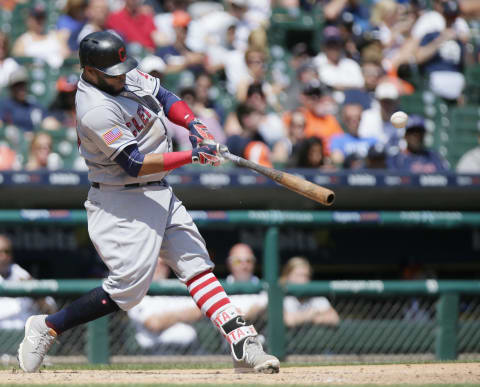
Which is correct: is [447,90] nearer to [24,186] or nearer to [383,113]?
[383,113]

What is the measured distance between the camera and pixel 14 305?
6211 mm

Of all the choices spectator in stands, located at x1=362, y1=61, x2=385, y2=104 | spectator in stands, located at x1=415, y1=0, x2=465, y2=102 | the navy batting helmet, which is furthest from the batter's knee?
spectator in stands, located at x1=415, y1=0, x2=465, y2=102

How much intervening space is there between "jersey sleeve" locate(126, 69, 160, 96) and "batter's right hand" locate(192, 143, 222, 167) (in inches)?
20.4

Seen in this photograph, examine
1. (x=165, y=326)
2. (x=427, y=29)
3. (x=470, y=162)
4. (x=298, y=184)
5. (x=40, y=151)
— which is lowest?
(x=165, y=326)

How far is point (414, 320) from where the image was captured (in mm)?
6566

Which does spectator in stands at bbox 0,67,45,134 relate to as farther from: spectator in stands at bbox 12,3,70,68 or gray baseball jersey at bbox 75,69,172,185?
gray baseball jersey at bbox 75,69,172,185

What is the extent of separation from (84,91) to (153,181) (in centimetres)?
56

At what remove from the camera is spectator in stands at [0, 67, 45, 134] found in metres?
7.97

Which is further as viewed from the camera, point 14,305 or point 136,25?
point 136,25

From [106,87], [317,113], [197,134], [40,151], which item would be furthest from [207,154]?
[317,113]

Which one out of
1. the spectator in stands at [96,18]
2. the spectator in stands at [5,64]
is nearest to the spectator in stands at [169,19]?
the spectator in stands at [96,18]

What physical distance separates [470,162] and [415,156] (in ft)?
1.89

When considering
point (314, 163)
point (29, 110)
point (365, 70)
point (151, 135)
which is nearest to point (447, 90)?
point (365, 70)

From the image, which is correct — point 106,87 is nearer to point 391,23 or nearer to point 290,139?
point 290,139
